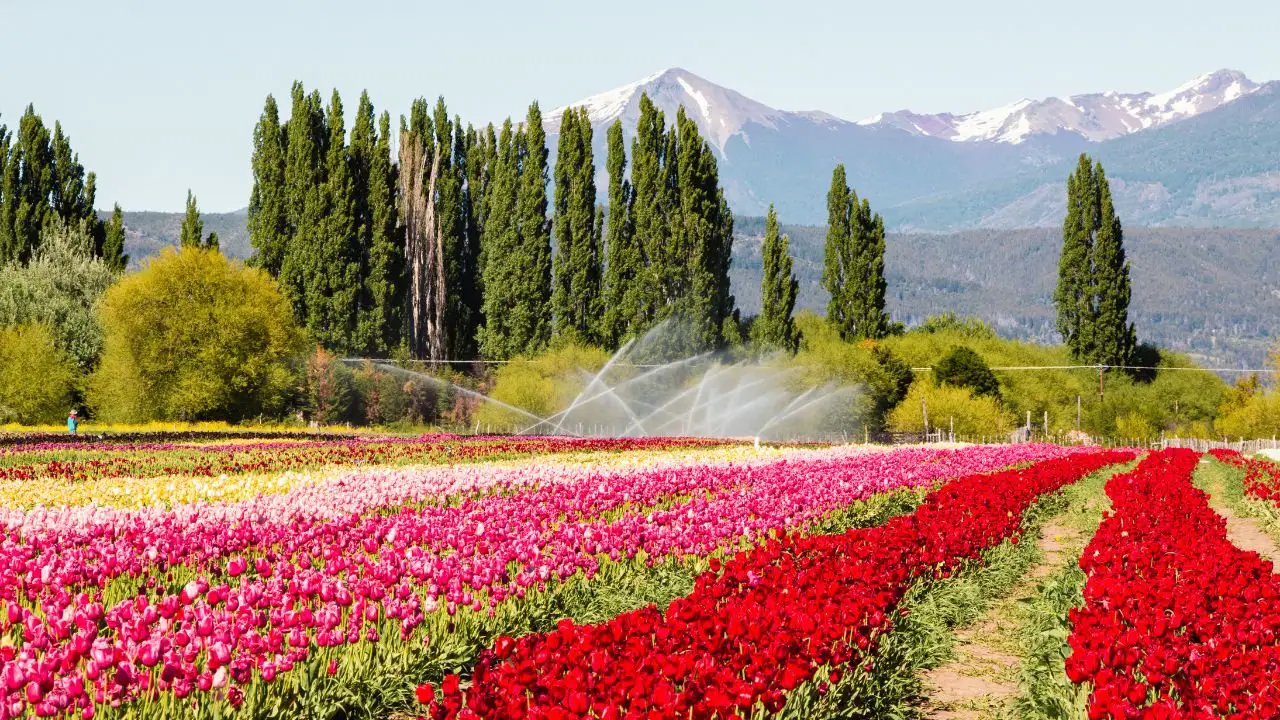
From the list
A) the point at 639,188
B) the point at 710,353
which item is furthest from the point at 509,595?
the point at 639,188

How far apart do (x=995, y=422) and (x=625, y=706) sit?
68.6m

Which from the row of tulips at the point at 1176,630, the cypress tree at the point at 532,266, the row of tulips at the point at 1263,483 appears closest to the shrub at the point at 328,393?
the cypress tree at the point at 532,266

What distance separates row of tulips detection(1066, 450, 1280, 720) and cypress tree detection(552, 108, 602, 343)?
2097 inches

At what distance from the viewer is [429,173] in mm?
71500

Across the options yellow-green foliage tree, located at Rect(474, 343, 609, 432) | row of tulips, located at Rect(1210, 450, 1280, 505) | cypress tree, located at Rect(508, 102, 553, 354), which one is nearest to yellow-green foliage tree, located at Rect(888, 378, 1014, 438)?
yellow-green foliage tree, located at Rect(474, 343, 609, 432)

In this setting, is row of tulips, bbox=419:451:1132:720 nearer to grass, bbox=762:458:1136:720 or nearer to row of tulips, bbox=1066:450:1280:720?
grass, bbox=762:458:1136:720

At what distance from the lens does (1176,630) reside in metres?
8.86

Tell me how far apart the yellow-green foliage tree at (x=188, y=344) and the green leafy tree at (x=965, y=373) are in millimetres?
40715

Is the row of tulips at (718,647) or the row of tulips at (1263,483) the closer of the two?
the row of tulips at (718,647)

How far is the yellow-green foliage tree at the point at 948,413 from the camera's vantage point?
69125 mm

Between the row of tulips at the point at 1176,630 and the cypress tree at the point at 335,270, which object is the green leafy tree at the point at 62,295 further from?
the row of tulips at the point at 1176,630

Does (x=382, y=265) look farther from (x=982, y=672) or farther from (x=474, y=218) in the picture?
(x=982, y=672)

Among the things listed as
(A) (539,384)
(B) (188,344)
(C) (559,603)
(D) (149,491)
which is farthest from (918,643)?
(A) (539,384)

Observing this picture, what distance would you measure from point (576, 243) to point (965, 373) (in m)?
25.8
